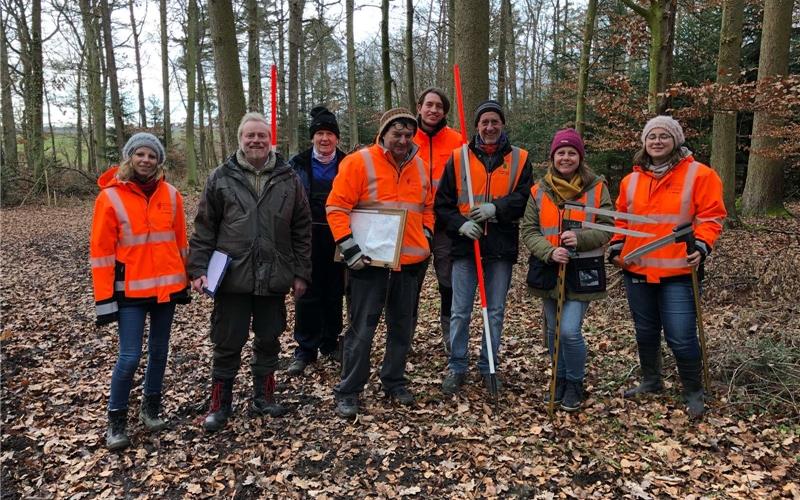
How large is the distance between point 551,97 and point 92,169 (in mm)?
21498

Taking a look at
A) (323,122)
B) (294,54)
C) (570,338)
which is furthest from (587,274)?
(294,54)

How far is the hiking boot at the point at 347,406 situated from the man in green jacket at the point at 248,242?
2.55ft

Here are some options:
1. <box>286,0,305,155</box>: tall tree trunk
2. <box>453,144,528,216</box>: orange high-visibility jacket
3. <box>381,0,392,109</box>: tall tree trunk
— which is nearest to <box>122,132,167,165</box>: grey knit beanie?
<box>453,144,528,216</box>: orange high-visibility jacket

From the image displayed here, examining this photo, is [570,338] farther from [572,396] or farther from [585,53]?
[585,53]

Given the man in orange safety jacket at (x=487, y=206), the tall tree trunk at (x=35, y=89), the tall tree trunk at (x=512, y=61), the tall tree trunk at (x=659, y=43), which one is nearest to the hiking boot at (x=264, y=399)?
the man in orange safety jacket at (x=487, y=206)

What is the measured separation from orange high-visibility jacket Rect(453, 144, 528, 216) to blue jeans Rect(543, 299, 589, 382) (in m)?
0.98

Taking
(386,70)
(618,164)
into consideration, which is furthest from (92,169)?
(618,164)

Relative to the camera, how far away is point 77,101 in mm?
27891

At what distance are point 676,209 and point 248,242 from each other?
10.4 ft

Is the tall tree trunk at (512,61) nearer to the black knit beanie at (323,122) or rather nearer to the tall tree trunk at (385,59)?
the tall tree trunk at (385,59)

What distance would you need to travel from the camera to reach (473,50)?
6.65m

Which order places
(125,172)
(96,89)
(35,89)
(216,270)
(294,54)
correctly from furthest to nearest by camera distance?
(96,89) < (35,89) < (294,54) < (216,270) < (125,172)

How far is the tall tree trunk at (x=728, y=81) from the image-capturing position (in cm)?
932

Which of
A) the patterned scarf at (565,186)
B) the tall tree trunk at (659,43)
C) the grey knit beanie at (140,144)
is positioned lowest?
the patterned scarf at (565,186)
